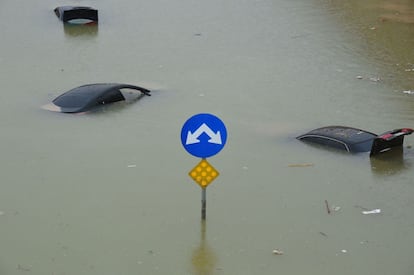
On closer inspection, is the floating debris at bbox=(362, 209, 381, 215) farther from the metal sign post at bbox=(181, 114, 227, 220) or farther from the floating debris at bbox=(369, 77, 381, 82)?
the floating debris at bbox=(369, 77, 381, 82)

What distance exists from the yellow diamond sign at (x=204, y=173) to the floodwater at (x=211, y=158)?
519 millimetres

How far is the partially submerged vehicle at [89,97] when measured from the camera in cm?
967

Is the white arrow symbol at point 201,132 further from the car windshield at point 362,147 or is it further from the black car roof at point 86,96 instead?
the black car roof at point 86,96

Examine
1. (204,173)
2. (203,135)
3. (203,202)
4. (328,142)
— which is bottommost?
(328,142)

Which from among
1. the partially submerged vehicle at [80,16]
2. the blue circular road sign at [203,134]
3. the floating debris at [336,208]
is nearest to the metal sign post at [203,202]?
the blue circular road sign at [203,134]

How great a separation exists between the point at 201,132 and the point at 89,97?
155 inches

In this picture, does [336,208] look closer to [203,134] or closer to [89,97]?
[203,134]

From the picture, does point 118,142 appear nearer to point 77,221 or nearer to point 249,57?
point 77,221

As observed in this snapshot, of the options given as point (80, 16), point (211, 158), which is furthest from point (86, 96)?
point (80, 16)

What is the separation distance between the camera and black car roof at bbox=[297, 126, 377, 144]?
8.70 meters

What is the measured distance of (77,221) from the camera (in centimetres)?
684

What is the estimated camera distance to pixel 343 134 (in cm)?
885

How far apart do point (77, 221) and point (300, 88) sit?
494 centimetres

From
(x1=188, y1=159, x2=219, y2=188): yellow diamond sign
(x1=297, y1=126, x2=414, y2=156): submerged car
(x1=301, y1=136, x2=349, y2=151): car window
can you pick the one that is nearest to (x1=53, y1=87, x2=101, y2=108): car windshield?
(x1=297, y1=126, x2=414, y2=156): submerged car
